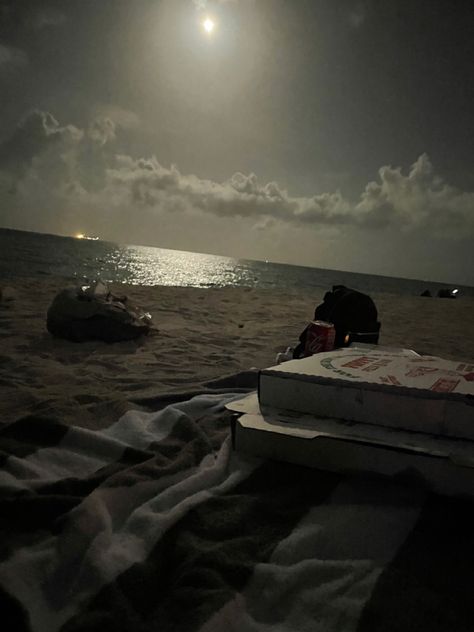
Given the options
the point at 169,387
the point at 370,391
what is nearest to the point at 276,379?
the point at 370,391

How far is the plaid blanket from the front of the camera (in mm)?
602

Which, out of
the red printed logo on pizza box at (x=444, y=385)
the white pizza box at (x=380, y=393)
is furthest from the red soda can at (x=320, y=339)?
the red printed logo on pizza box at (x=444, y=385)

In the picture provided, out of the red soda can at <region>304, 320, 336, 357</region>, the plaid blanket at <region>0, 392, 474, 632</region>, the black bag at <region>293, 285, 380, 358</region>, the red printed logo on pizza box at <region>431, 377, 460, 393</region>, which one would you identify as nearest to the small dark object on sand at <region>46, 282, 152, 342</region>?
the black bag at <region>293, 285, 380, 358</region>

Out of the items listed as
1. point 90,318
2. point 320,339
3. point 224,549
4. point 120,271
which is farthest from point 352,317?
point 120,271

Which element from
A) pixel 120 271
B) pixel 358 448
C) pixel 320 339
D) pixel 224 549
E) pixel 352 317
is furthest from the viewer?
pixel 120 271

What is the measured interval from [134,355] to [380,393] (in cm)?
187

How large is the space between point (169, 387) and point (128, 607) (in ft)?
4.16

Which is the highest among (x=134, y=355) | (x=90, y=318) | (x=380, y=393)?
(x=380, y=393)

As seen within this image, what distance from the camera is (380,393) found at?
0.96m

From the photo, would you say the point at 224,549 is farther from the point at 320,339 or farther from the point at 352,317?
the point at 352,317

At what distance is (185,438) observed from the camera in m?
1.21

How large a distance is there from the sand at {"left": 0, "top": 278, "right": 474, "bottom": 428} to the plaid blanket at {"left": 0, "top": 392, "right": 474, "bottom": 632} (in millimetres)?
479

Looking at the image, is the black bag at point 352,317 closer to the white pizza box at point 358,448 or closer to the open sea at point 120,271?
the white pizza box at point 358,448

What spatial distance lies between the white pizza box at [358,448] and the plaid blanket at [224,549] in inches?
1.2
